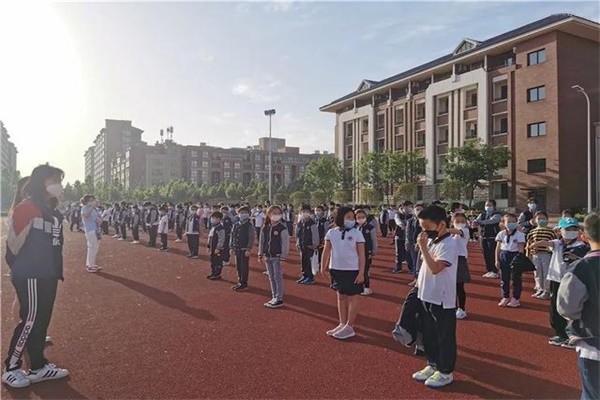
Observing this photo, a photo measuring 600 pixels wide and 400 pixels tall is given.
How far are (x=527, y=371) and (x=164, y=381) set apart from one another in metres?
4.20

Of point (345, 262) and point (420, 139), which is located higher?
point (420, 139)

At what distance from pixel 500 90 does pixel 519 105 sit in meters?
3.16

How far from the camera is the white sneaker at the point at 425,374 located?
525cm

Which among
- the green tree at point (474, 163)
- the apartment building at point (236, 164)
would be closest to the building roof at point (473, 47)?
the green tree at point (474, 163)

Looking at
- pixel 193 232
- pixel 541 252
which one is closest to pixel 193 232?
pixel 193 232

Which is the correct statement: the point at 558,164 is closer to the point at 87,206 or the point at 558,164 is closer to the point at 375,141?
the point at 375,141

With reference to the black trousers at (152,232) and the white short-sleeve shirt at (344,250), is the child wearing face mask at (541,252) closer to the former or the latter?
the white short-sleeve shirt at (344,250)

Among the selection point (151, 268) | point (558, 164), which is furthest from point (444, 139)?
point (151, 268)

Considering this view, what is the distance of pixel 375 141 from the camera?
187ft

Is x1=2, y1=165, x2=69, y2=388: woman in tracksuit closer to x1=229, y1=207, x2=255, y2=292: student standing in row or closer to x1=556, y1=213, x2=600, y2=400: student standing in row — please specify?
x1=556, y1=213, x2=600, y2=400: student standing in row

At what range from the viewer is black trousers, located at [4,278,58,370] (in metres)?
5.09

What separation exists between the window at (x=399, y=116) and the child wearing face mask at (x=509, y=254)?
45426 mm

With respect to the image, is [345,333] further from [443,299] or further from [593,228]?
[593,228]

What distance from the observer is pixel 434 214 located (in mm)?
5105
